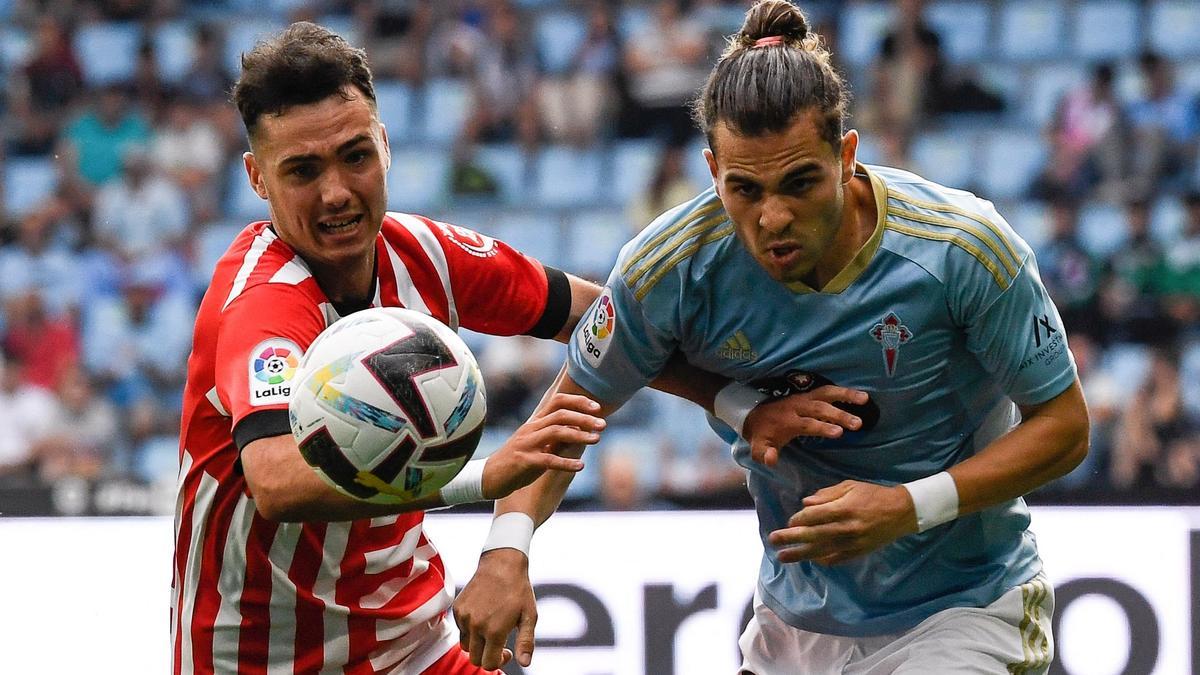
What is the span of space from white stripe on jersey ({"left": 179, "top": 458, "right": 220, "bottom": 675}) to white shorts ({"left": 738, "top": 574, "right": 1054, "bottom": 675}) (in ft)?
4.10

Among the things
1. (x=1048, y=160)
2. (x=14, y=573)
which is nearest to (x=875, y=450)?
(x=14, y=573)

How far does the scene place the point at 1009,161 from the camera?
11250 millimetres

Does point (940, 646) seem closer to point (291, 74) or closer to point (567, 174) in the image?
point (291, 74)

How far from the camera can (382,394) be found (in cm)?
293

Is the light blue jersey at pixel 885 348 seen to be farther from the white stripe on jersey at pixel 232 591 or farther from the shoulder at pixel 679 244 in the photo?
the white stripe on jersey at pixel 232 591

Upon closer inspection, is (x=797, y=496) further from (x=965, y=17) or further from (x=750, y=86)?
(x=965, y=17)

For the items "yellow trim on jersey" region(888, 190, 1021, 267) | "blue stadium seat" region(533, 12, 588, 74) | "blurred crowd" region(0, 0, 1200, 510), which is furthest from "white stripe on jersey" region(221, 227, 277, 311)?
"blue stadium seat" region(533, 12, 588, 74)

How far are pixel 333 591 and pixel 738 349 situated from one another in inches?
39.9

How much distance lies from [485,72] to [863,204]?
28.9 ft

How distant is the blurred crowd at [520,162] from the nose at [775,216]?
582 centimetres

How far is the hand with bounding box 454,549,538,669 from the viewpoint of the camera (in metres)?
3.30

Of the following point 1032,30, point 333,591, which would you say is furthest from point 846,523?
point 1032,30

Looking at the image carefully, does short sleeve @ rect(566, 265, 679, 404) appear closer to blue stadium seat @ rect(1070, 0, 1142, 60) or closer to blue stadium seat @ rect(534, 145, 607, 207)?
blue stadium seat @ rect(534, 145, 607, 207)

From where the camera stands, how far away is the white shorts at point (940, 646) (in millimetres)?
3400
